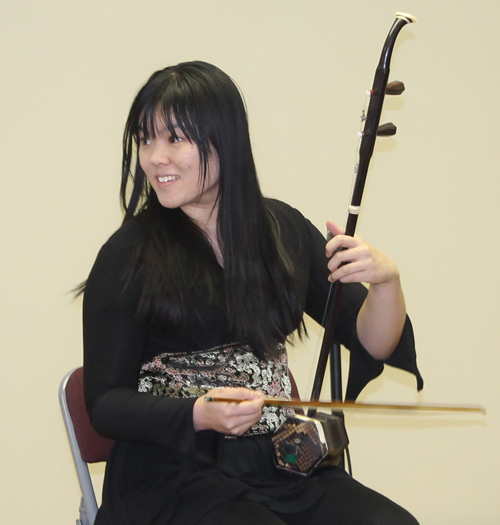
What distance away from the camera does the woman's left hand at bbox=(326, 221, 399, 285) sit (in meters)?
1.03

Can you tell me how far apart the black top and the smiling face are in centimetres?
8

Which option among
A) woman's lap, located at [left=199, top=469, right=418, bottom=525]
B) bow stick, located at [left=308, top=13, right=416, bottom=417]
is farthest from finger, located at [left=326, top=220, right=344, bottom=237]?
woman's lap, located at [left=199, top=469, right=418, bottom=525]

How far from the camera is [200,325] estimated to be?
105 cm

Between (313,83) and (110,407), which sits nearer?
(110,407)

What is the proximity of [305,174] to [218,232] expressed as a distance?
71 cm

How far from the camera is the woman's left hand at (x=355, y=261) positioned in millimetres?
1025

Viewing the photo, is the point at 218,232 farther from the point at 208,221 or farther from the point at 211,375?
the point at 211,375

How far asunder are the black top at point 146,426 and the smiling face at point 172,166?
0.25 feet

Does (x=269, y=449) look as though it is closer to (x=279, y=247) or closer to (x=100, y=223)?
(x=279, y=247)

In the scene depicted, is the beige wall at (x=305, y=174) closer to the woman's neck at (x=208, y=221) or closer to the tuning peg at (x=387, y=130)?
the woman's neck at (x=208, y=221)

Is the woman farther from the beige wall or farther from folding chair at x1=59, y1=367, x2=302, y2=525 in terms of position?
the beige wall

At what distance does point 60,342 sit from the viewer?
1677mm

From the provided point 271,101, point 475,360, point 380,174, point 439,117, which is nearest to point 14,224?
point 271,101

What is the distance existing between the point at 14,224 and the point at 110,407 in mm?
769
